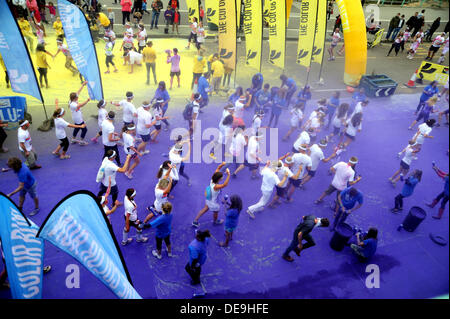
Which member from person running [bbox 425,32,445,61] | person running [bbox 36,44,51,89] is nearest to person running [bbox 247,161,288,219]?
person running [bbox 36,44,51,89]

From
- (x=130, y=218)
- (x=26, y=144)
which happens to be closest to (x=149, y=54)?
(x=26, y=144)

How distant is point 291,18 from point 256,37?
15.0 m

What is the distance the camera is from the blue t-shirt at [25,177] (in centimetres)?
684

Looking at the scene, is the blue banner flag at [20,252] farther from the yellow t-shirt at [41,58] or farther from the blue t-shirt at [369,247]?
the yellow t-shirt at [41,58]

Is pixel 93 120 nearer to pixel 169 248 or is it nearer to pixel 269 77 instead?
pixel 169 248

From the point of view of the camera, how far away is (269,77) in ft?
52.3

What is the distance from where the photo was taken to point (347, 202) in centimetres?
737

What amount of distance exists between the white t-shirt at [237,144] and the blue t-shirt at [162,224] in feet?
10.5

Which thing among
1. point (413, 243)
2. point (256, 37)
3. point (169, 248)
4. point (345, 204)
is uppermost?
point (256, 37)

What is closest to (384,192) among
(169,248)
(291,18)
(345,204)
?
(345,204)

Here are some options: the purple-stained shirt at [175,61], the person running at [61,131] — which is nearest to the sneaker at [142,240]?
the person running at [61,131]

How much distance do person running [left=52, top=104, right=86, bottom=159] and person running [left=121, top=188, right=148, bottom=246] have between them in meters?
3.19

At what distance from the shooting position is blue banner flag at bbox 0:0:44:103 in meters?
8.81

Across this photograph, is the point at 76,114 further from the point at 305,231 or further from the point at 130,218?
the point at 305,231
